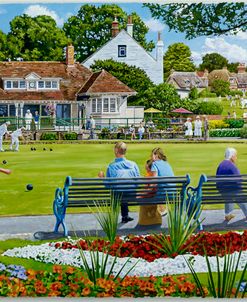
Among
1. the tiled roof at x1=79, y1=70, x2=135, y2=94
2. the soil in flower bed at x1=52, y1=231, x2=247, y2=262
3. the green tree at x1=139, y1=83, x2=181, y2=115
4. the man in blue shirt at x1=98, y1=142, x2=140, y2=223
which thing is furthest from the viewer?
the tiled roof at x1=79, y1=70, x2=135, y2=94

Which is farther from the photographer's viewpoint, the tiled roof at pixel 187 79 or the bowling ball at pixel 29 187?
the bowling ball at pixel 29 187

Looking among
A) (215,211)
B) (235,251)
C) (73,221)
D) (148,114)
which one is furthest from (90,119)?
(235,251)

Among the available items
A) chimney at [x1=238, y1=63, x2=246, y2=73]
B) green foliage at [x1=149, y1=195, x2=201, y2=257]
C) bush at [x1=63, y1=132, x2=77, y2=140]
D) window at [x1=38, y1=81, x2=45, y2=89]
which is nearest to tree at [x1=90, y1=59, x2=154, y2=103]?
window at [x1=38, y1=81, x2=45, y2=89]

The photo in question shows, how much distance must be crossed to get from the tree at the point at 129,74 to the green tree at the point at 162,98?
0.11 metres

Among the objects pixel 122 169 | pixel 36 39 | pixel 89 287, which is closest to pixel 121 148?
pixel 122 169

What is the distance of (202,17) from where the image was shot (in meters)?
9.94

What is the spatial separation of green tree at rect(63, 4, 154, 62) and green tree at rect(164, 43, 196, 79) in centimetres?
25

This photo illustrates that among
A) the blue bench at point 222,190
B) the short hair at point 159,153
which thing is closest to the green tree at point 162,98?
the short hair at point 159,153

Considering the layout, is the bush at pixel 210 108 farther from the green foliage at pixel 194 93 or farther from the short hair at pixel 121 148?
the short hair at pixel 121 148

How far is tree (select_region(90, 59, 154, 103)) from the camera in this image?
10172 mm

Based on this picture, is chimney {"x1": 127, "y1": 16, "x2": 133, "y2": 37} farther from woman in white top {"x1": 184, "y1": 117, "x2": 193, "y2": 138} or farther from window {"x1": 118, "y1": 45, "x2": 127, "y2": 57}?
woman in white top {"x1": 184, "y1": 117, "x2": 193, "y2": 138}

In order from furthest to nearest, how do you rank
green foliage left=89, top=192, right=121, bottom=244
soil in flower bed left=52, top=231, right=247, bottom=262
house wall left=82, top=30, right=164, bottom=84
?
house wall left=82, top=30, right=164, bottom=84 < green foliage left=89, top=192, right=121, bottom=244 < soil in flower bed left=52, top=231, right=247, bottom=262

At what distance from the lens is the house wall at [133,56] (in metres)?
9.86

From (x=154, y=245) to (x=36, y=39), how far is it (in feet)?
11.3
